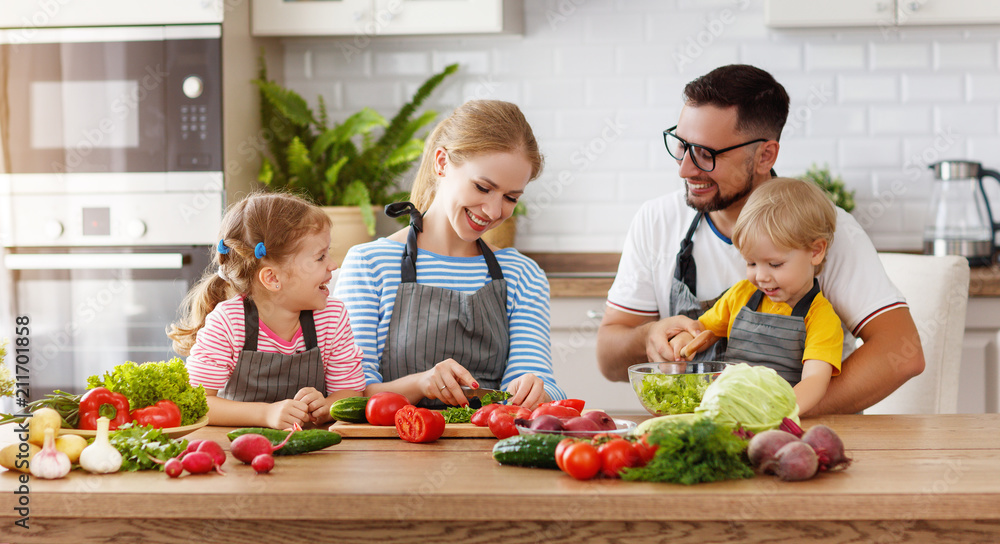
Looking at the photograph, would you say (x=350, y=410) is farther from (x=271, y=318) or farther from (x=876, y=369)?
(x=876, y=369)

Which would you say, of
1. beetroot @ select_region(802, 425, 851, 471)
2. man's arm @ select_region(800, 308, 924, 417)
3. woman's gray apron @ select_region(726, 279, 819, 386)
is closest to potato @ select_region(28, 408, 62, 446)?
beetroot @ select_region(802, 425, 851, 471)

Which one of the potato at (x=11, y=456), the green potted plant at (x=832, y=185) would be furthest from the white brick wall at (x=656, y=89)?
the potato at (x=11, y=456)

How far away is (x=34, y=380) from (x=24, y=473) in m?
2.21

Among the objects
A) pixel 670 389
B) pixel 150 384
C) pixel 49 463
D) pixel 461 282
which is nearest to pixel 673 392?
pixel 670 389

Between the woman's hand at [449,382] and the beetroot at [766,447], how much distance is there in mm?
615

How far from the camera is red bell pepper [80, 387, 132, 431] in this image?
1290 mm

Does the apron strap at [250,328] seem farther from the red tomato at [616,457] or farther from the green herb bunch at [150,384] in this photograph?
the red tomato at [616,457]

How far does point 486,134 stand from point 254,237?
0.57 meters

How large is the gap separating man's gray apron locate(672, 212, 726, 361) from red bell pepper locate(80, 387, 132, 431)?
1.35 metres

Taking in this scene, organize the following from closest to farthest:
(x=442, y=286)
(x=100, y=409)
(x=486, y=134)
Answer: (x=100, y=409), (x=486, y=134), (x=442, y=286)

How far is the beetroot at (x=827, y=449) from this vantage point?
1.13 m

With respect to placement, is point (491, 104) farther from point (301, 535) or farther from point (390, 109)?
point (390, 109)

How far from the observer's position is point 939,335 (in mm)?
2158

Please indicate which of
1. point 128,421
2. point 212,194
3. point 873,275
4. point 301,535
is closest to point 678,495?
point 301,535
